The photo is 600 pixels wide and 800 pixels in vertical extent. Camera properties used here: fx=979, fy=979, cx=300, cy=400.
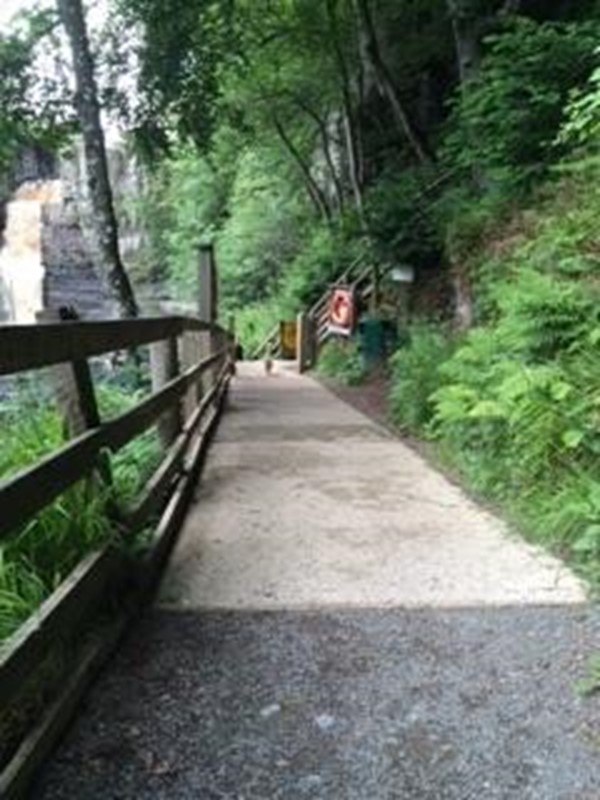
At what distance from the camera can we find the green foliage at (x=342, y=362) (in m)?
15.5

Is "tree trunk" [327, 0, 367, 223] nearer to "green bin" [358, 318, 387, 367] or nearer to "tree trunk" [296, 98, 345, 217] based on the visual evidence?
"green bin" [358, 318, 387, 367]

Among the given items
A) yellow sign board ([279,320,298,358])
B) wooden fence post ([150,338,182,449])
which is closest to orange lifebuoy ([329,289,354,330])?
yellow sign board ([279,320,298,358])

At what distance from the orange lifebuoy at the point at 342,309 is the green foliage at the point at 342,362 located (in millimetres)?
369

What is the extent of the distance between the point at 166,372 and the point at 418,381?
133 inches

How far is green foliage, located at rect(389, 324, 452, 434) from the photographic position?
8.52m

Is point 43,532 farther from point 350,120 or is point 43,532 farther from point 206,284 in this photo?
point 350,120

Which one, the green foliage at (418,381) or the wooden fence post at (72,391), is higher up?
the wooden fence post at (72,391)

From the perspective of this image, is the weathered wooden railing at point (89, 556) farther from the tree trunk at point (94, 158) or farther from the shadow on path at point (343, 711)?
the tree trunk at point (94, 158)

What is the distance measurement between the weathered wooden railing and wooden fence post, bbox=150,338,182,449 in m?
0.43

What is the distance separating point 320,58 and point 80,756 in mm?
Answer: 19489

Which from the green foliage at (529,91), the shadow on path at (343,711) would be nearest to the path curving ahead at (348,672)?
the shadow on path at (343,711)

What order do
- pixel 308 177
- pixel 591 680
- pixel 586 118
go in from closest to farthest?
pixel 591 680
pixel 586 118
pixel 308 177

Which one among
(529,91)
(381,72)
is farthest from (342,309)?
(529,91)

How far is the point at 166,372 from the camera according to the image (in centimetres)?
594
